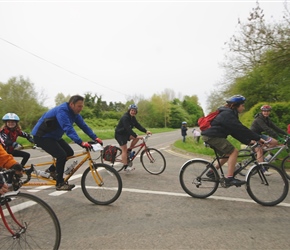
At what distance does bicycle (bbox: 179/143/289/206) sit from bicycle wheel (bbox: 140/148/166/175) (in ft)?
7.55

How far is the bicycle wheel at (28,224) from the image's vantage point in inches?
94.1

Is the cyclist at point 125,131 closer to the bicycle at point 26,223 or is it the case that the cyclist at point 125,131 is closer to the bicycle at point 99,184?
the bicycle at point 99,184

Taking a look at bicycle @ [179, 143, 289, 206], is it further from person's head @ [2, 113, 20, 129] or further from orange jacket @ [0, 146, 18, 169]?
person's head @ [2, 113, 20, 129]

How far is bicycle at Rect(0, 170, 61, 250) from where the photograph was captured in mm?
2387

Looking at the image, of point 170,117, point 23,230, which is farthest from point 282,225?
point 170,117

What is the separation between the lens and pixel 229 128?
4770 millimetres

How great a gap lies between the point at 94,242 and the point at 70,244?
0.92 ft

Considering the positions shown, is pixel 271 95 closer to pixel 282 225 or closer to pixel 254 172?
pixel 254 172

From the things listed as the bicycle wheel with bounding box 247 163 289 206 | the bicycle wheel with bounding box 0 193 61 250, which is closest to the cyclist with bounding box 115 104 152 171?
the bicycle wheel with bounding box 247 163 289 206

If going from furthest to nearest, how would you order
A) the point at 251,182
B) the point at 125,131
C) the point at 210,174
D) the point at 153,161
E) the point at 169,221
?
the point at 153,161 → the point at 125,131 → the point at 210,174 → the point at 251,182 → the point at 169,221

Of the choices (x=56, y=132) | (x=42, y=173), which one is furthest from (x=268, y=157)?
(x=42, y=173)

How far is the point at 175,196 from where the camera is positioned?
506 cm

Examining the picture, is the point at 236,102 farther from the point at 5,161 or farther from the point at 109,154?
the point at 5,161

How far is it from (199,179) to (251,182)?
3.15 feet
